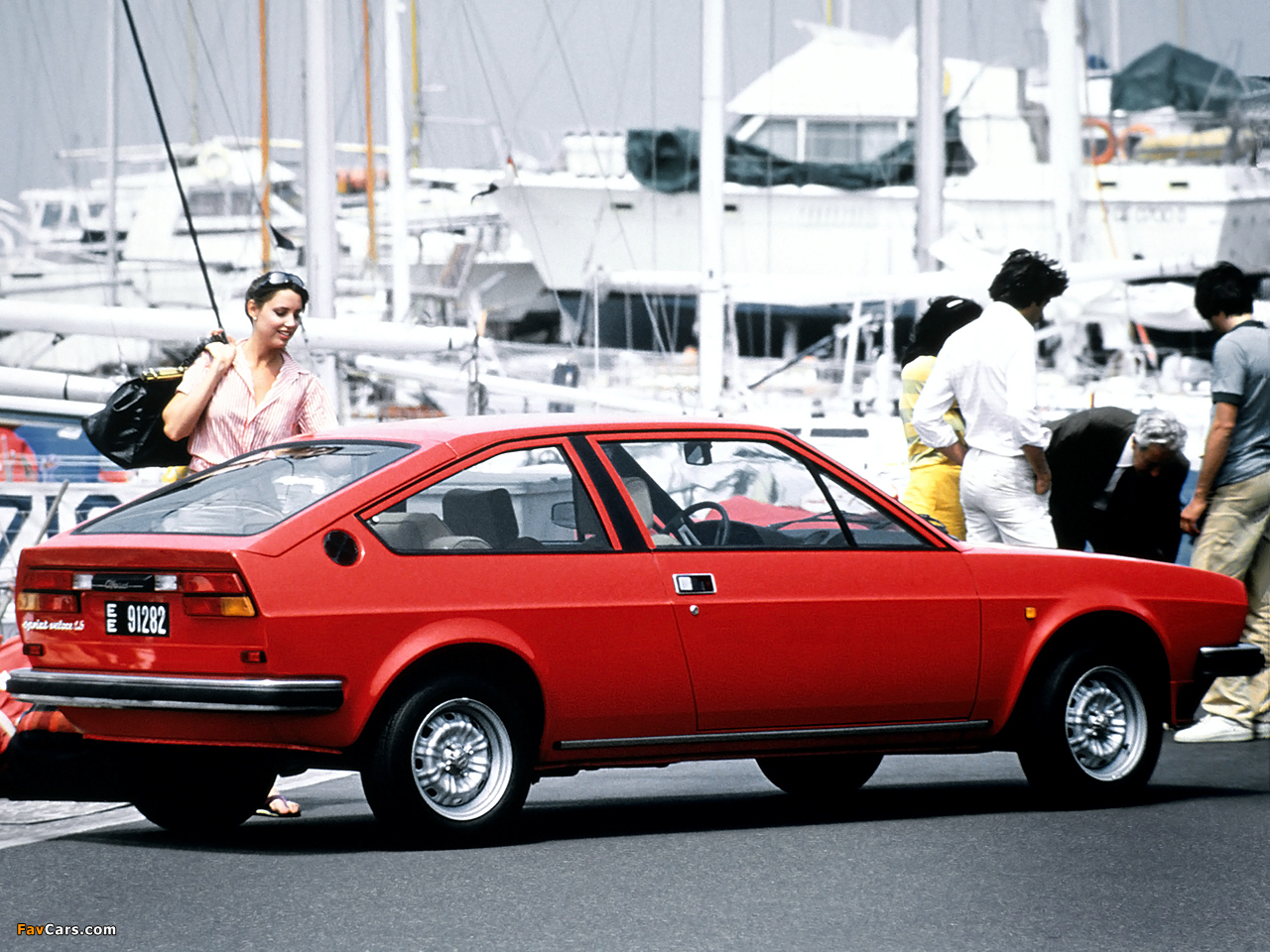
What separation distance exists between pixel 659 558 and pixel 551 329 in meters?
39.8

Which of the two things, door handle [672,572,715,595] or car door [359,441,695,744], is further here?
door handle [672,572,715,595]

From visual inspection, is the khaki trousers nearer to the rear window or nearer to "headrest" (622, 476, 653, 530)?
"headrest" (622, 476, 653, 530)

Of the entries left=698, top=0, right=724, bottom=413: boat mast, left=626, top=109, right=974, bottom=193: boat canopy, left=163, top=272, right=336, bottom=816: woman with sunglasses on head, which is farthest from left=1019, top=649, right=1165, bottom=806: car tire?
left=626, top=109, right=974, bottom=193: boat canopy

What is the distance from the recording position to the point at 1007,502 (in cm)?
891

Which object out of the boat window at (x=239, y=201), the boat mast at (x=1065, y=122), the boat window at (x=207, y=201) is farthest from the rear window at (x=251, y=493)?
the boat window at (x=207, y=201)

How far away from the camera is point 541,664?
6598mm

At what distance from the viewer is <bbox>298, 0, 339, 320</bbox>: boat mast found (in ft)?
55.5

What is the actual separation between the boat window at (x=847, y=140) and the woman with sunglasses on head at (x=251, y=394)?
33.8 m

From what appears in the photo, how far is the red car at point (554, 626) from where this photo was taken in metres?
6.31

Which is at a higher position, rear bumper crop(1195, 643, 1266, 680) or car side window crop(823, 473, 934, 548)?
car side window crop(823, 473, 934, 548)

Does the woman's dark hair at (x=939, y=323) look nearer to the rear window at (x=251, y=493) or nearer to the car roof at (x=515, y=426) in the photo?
the car roof at (x=515, y=426)

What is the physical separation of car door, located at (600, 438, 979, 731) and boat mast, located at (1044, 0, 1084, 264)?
59.7ft

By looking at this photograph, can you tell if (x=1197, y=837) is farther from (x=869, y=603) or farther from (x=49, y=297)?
(x=49, y=297)

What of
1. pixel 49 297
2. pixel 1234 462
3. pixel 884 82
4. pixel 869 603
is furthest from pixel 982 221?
pixel 869 603
